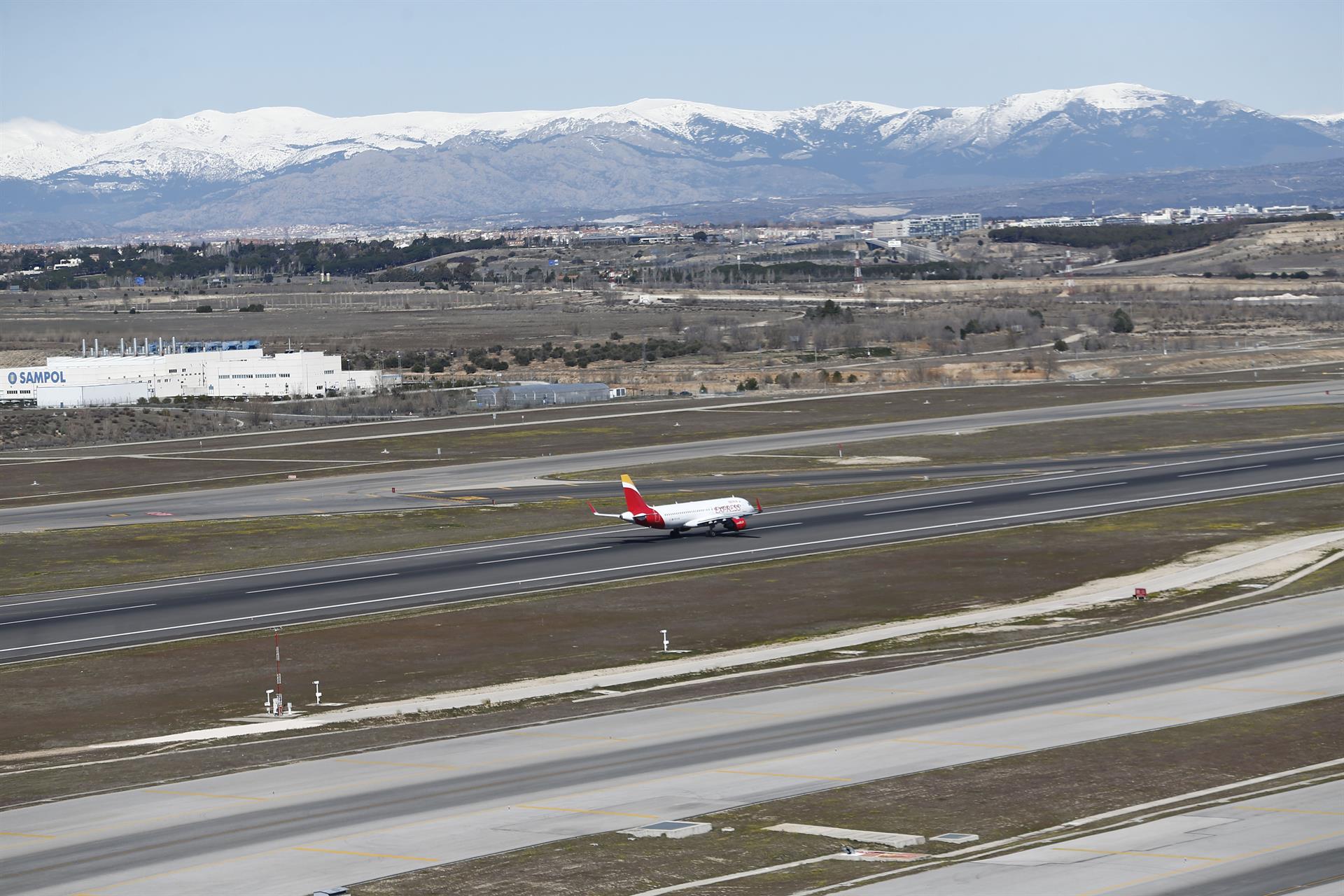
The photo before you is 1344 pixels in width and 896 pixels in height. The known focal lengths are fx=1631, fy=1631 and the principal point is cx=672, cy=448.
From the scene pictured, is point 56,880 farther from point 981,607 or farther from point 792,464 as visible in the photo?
point 792,464

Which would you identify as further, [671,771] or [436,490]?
[436,490]

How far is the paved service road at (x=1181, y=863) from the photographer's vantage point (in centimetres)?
3177

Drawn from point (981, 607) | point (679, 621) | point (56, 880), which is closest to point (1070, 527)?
point (981, 607)

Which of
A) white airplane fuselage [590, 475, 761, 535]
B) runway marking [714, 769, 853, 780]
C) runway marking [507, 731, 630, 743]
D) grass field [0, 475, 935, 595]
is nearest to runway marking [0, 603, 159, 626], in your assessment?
grass field [0, 475, 935, 595]

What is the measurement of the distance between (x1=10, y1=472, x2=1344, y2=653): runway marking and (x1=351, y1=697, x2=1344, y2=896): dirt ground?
3278 cm

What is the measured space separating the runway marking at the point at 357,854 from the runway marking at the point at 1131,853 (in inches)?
529

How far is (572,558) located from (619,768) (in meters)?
36.4

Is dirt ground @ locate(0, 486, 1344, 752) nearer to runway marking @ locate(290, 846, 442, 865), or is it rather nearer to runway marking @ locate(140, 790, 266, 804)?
runway marking @ locate(140, 790, 266, 804)

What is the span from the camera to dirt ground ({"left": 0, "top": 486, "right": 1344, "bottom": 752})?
2077 inches

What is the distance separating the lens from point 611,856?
35125 mm

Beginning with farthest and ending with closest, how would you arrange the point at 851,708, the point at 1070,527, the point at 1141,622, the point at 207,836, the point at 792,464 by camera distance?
the point at 792,464, the point at 1070,527, the point at 1141,622, the point at 851,708, the point at 207,836

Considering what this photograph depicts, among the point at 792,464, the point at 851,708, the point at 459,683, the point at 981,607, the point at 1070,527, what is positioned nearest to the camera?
the point at 851,708

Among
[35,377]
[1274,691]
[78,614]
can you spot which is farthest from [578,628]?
[35,377]

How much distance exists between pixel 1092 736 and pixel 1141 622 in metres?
16.3
